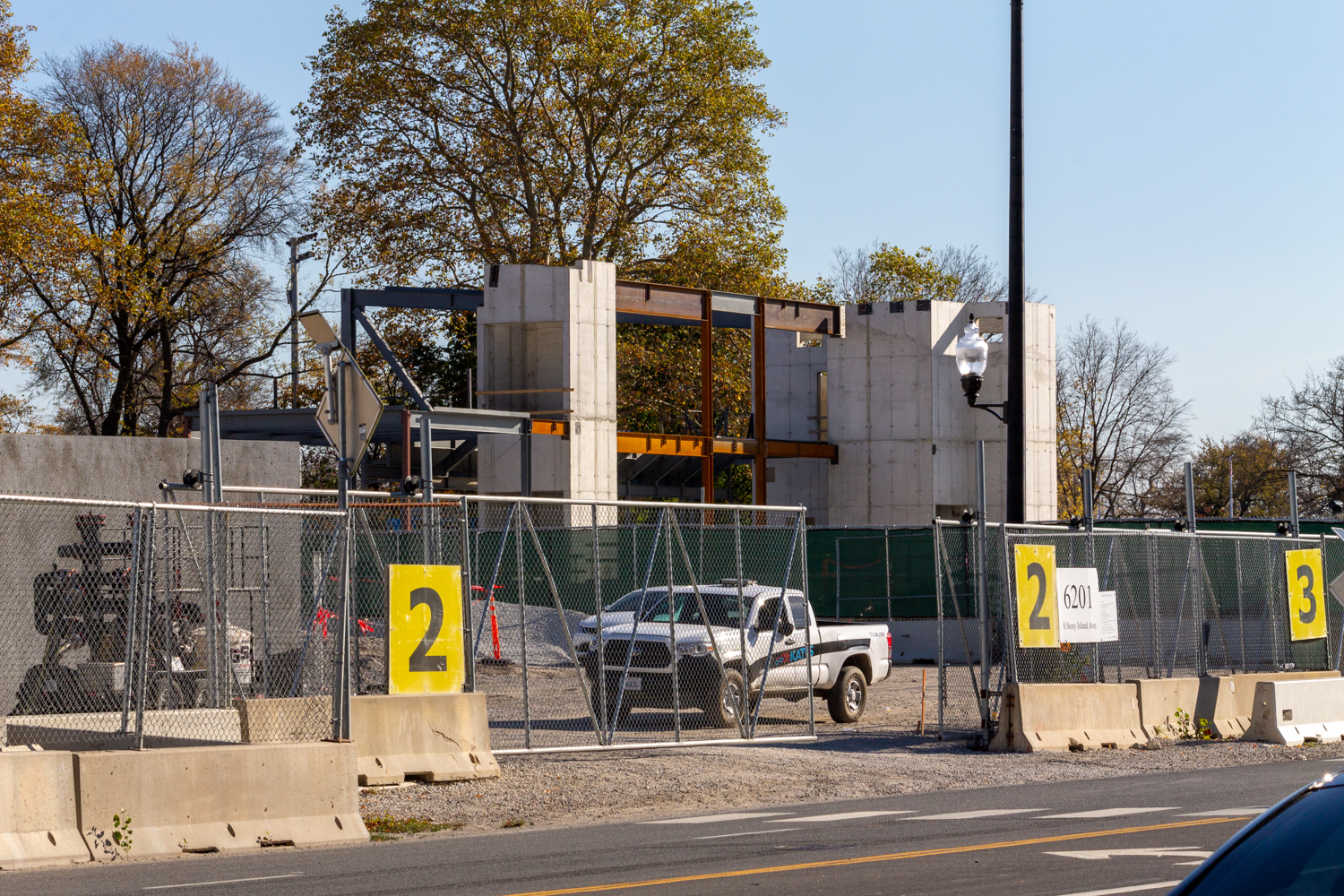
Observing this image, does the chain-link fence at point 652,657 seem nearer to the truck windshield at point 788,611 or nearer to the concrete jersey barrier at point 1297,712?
the truck windshield at point 788,611

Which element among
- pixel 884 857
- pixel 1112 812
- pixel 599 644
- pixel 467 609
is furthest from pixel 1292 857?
pixel 599 644

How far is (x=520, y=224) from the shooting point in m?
45.8

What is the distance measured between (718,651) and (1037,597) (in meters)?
3.73

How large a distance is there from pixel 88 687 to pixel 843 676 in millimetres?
11163

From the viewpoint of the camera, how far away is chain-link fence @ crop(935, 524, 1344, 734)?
1761 centimetres

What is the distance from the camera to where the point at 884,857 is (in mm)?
9805

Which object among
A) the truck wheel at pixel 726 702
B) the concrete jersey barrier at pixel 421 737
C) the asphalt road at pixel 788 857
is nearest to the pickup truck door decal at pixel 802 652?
the truck wheel at pixel 726 702

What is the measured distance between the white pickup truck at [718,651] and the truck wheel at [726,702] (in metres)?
0.01

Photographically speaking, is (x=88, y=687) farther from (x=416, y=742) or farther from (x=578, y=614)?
(x=578, y=614)

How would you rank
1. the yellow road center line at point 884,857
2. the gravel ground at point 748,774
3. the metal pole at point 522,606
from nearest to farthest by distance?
the yellow road center line at point 884,857
the gravel ground at point 748,774
the metal pole at point 522,606

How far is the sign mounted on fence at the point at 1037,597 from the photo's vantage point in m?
17.0

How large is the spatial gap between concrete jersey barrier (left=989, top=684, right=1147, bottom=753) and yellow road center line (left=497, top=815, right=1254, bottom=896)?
5.47 m

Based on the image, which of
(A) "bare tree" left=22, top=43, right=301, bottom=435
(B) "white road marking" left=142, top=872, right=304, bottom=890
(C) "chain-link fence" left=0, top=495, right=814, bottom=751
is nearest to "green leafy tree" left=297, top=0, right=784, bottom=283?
(A) "bare tree" left=22, top=43, right=301, bottom=435

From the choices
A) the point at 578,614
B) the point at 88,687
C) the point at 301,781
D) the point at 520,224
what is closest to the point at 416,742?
the point at 301,781
